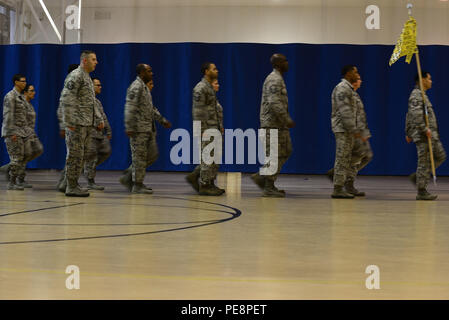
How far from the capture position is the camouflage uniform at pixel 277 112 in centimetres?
969

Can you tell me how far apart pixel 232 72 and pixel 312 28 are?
1.88 m

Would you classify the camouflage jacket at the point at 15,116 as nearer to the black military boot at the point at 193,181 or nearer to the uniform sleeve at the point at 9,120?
the uniform sleeve at the point at 9,120

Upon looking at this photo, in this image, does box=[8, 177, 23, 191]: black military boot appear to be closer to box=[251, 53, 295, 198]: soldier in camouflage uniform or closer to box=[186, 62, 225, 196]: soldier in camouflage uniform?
box=[186, 62, 225, 196]: soldier in camouflage uniform

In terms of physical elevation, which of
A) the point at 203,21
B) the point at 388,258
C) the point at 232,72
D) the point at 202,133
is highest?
the point at 203,21

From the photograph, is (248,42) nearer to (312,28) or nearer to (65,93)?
(312,28)

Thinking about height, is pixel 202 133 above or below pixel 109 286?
above

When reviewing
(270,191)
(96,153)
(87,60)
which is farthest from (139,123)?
(270,191)

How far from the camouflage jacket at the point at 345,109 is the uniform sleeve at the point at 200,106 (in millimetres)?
1732

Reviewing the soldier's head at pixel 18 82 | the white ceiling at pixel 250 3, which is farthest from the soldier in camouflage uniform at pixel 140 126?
the white ceiling at pixel 250 3

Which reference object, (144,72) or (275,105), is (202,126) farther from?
(144,72)

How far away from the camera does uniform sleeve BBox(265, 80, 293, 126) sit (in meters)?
9.67

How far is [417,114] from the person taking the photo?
952cm

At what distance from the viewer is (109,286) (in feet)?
12.6

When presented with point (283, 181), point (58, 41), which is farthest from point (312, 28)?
point (58, 41)
